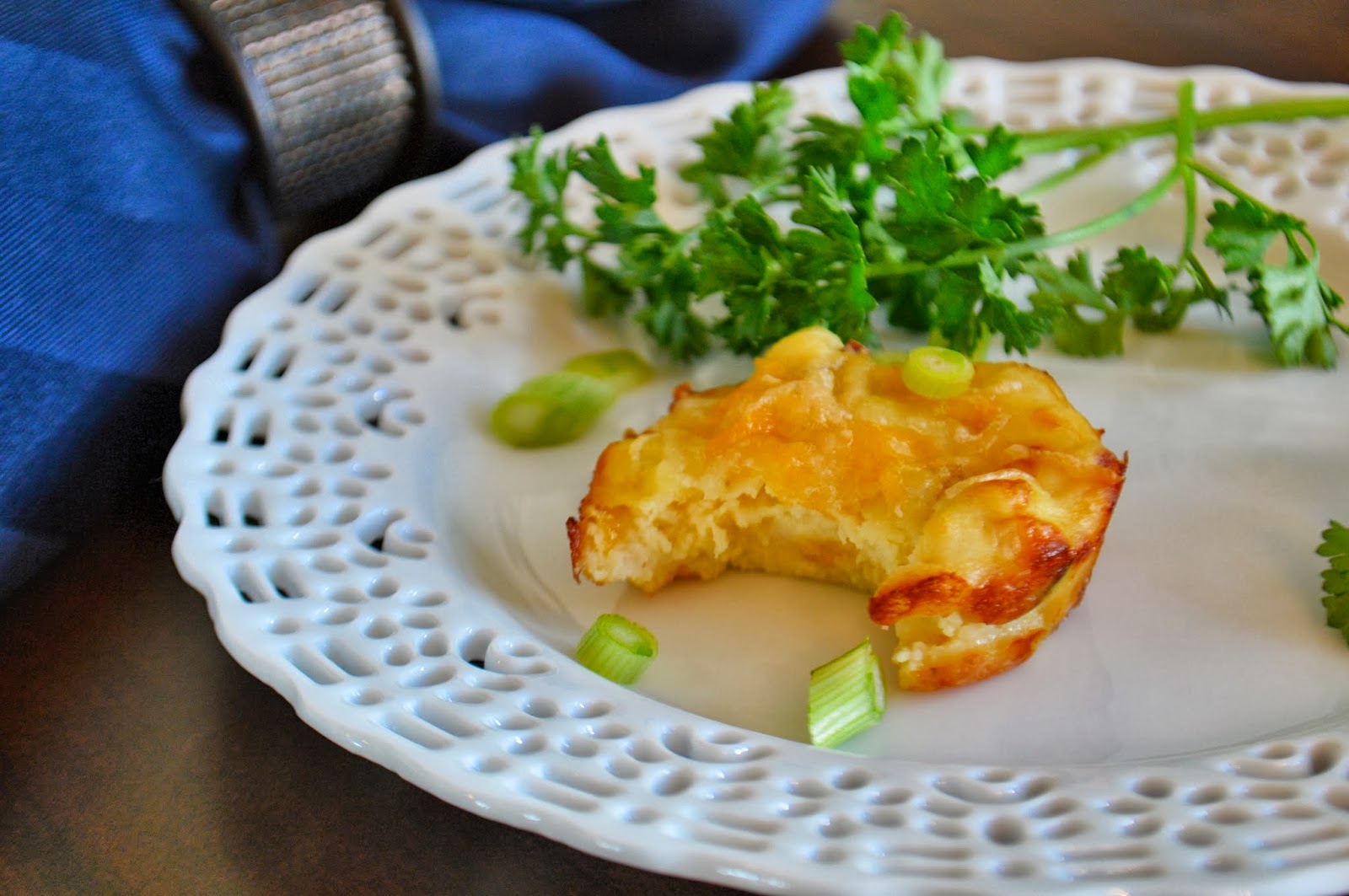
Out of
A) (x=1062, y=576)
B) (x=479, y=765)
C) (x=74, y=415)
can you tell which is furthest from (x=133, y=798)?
(x=1062, y=576)

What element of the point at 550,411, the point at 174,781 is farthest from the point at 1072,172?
the point at 174,781

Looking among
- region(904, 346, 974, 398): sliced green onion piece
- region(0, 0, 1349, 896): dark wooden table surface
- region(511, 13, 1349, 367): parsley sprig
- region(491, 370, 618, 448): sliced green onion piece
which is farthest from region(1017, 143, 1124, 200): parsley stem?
region(0, 0, 1349, 896): dark wooden table surface

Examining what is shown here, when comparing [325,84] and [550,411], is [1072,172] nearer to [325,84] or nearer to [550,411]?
[550,411]

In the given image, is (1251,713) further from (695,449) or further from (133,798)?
(133,798)

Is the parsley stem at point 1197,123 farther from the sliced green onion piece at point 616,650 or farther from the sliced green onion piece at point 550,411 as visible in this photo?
the sliced green onion piece at point 616,650

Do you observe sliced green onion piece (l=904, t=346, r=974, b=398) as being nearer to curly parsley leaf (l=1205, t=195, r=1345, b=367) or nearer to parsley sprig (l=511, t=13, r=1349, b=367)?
parsley sprig (l=511, t=13, r=1349, b=367)

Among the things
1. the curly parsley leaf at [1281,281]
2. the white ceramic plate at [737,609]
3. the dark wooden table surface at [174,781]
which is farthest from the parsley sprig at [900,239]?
the dark wooden table surface at [174,781]
